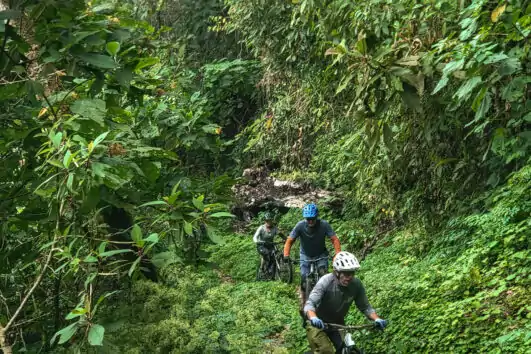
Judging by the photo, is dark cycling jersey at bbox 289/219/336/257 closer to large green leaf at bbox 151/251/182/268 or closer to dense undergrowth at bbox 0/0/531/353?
dense undergrowth at bbox 0/0/531/353

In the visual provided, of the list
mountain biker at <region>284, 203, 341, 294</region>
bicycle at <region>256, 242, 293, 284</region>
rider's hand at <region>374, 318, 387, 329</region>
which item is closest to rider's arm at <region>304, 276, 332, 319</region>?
rider's hand at <region>374, 318, 387, 329</region>

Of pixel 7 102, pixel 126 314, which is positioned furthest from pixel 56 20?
pixel 126 314

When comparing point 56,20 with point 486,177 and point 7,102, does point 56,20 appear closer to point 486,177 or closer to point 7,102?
point 7,102

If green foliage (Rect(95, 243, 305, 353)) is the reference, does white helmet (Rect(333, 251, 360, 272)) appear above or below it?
above

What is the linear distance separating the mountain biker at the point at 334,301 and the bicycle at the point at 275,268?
7.78 metres

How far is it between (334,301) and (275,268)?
8.52m

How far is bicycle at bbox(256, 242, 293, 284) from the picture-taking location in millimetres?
15258

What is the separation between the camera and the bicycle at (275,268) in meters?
15.3

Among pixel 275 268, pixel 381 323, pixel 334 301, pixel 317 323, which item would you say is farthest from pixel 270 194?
pixel 317 323

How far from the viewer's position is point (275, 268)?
15617 millimetres

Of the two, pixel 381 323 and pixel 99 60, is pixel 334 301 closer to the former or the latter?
pixel 381 323

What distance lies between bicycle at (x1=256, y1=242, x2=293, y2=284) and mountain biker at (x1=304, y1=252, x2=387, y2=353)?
7778 millimetres

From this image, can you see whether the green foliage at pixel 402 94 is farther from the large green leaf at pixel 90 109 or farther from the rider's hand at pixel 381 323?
the large green leaf at pixel 90 109

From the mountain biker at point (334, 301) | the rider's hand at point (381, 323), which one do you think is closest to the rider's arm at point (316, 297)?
the mountain biker at point (334, 301)
